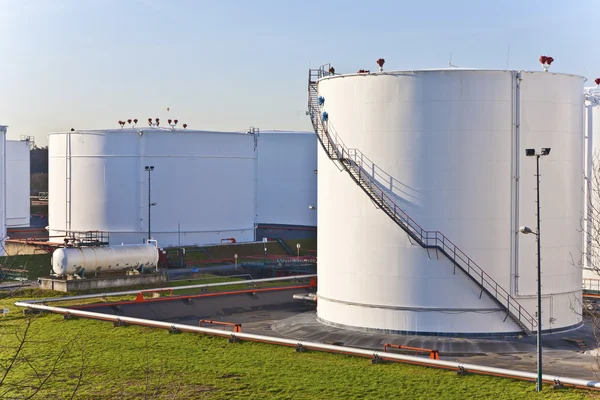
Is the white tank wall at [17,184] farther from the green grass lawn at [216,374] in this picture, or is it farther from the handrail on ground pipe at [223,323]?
the green grass lawn at [216,374]

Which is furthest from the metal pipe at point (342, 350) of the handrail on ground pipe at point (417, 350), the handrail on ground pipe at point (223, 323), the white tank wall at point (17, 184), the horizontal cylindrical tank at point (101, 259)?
the white tank wall at point (17, 184)

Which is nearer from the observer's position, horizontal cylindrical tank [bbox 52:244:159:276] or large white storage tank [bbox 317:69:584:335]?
large white storage tank [bbox 317:69:584:335]

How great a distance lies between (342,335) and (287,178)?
57190 millimetres

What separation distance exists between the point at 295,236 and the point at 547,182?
5376 centimetres

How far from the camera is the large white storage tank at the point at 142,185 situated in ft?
242

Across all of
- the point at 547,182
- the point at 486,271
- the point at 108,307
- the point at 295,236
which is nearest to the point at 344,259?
the point at 486,271

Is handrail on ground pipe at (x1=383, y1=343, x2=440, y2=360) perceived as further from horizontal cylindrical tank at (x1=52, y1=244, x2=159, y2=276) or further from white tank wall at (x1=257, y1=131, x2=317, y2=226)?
white tank wall at (x1=257, y1=131, x2=317, y2=226)

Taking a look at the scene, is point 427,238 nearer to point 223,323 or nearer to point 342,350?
point 342,350

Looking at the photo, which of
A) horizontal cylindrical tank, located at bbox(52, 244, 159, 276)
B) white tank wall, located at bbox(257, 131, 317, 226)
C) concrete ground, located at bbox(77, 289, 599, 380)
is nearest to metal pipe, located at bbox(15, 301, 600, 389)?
concrete ground, located at bbox(77, 289, 599, 380)

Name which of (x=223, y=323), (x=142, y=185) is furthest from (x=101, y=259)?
(x=142, y=185)

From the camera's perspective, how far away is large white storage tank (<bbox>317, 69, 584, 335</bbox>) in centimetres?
3788

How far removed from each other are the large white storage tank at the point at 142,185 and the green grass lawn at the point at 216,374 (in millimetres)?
36240

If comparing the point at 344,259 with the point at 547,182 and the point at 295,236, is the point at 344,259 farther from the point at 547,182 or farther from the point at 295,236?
the point at 295,236

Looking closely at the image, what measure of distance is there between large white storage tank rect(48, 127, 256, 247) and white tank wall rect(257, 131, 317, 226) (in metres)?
17.2
